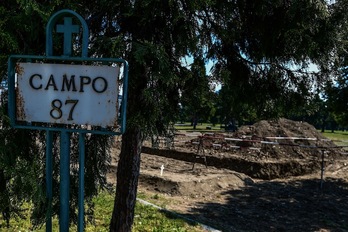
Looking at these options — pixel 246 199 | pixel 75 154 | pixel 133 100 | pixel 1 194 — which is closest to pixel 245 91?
pixel 133 100

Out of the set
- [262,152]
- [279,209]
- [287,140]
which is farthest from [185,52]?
[287,140]

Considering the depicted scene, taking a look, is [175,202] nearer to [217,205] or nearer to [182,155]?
[217,205]

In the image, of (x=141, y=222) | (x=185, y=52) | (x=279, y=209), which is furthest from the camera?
(x=279, y=209)

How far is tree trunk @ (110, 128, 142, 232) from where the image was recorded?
4.63 metres

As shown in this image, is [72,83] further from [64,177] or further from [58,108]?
[64,177]

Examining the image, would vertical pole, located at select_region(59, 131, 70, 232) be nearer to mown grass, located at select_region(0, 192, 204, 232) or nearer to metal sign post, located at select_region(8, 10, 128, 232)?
metal sign post, located at select_region(8, 10, 128, 232)

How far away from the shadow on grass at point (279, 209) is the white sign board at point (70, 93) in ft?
16.8

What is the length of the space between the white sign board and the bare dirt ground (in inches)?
60.9

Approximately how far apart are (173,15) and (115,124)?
148 cm

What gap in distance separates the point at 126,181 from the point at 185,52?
1868mm

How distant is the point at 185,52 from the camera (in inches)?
139

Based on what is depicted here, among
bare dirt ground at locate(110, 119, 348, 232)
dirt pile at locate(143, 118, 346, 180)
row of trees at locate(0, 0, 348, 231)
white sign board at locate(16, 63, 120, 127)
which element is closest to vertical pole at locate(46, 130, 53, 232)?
→ row of trees at locate(0, 0, 348, 231)

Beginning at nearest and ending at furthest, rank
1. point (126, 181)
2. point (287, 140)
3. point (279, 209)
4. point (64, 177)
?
point (64, 177) < point (126, 181) < point (279, 209) < point (287, 140)

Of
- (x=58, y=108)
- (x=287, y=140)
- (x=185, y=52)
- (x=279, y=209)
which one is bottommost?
(x=279, y=209)
